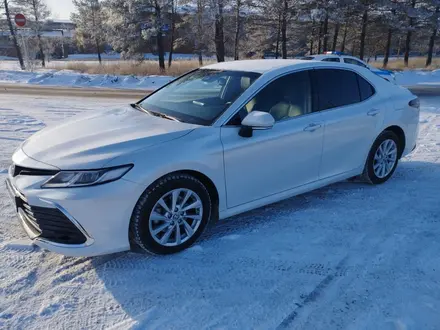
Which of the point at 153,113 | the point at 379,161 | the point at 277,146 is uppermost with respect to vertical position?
the point at 153,113

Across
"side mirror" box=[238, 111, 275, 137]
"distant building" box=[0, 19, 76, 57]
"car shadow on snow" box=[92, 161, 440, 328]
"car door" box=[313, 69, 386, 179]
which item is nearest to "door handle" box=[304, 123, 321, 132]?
"car door" box=[313, 69, 386, 179]

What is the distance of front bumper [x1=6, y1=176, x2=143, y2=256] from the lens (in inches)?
110

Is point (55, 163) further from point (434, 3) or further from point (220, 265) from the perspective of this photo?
point (434, 3)

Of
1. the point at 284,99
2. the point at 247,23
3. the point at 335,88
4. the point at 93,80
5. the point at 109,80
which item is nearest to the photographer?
the point at 284,99

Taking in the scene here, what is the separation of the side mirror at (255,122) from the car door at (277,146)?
62mm

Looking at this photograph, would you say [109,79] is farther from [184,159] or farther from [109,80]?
[184,159]

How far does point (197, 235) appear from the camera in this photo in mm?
3418

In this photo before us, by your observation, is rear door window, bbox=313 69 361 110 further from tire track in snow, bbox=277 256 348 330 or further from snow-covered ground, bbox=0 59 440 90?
snow-covered ground, bbox=0 59 440 90

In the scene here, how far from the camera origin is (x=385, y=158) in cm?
489

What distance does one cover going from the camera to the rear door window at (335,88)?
13.8ft

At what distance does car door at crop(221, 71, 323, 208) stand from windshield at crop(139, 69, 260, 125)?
22 cm

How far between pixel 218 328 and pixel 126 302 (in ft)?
2.32

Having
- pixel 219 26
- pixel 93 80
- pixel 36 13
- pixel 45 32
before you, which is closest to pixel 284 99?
pixel 93 80

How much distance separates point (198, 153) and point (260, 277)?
1120 millimetres
